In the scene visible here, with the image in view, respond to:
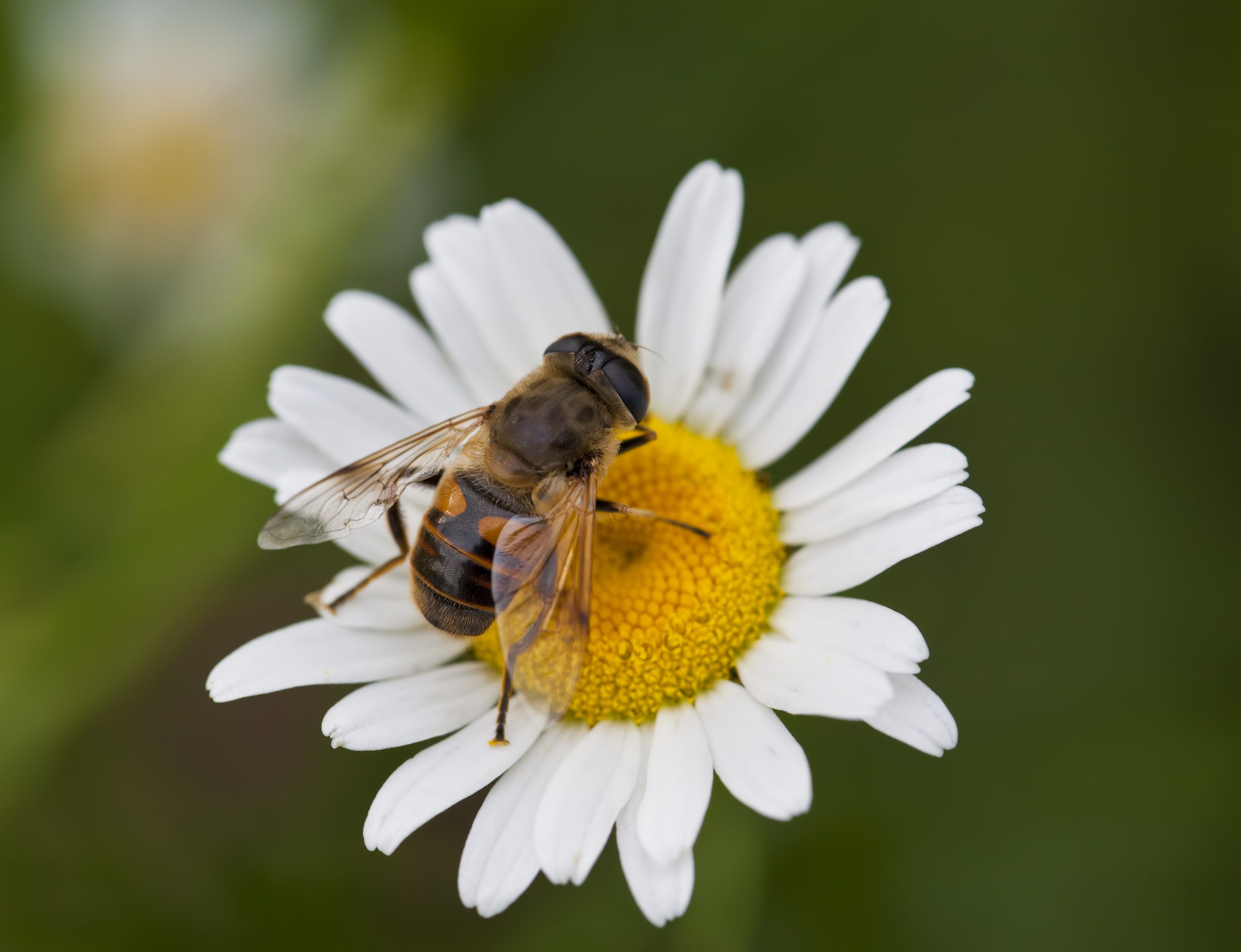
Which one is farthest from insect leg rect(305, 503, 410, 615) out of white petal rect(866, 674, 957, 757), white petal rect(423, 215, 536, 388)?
white petal rect(866, 674, 957, 757)

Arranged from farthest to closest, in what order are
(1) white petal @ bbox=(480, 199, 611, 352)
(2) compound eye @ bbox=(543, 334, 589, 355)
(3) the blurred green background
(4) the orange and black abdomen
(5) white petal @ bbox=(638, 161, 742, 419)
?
(3) the blurred green background, (1) white petal @ bbox=(480, 199, 611, 352), (5) white petal @ bbox=(638, 161, 742, 419), (2) compound eye @ bbox=(543, 334, 589, 355), (4) the orange and black abdomen

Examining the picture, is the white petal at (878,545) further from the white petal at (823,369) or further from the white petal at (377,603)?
the white petal at (377,603)

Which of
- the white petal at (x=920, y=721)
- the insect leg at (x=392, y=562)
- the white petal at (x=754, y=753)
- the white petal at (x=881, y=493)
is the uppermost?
the insect leg at (x=392, y=562)

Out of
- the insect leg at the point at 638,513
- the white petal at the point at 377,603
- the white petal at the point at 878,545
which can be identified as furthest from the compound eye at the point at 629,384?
the white petal at the point at 377,603

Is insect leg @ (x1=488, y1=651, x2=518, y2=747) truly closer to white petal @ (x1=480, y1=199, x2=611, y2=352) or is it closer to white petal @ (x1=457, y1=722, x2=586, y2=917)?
white petal @ (x1=457, y1=722, x2=586, y2=917)

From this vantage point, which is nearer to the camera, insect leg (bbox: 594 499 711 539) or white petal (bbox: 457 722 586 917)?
white petal (bbox: 457 722 586 917)

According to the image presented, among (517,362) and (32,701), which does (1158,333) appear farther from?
(32,701)

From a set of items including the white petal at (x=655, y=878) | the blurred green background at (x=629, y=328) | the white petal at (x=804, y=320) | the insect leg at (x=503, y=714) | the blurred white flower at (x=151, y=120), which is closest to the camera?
the white petal at (x=655, y=878)

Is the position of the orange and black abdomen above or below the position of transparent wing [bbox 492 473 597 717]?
above

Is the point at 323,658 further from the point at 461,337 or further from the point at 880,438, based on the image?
the point at 880,438
